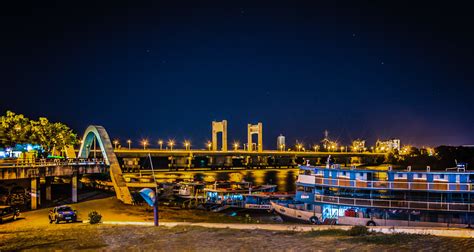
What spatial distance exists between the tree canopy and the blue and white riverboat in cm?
4651

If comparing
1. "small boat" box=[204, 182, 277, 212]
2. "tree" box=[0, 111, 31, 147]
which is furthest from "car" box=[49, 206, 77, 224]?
"tree" box=[0, 111, 31, 147]

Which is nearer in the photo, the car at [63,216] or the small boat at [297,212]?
the car at [63,216]

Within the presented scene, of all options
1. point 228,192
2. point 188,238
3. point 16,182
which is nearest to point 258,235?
point 188,238

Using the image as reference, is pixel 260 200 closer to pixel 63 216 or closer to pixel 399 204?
pixel 399 204

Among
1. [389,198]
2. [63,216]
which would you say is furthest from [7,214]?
[389,198]

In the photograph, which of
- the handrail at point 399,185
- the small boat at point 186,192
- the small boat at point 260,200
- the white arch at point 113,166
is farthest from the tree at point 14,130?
the handrail at point 399,185

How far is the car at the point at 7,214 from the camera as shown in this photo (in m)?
38.6

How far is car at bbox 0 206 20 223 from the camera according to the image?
38.6m

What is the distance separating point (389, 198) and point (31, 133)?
187 ft

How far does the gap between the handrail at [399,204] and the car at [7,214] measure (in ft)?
92.2

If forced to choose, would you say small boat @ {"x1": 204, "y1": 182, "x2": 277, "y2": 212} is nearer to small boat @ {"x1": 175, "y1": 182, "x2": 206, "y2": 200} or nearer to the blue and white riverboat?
small boat @ {"x1": 175, "y1": 182, "x2": 206, "y2": 200}

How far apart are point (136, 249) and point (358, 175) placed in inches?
1077

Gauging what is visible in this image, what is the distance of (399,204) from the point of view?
1623 inches

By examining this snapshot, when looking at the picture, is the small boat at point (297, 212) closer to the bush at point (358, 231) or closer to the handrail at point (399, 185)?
the handrail at point (399, 185)
